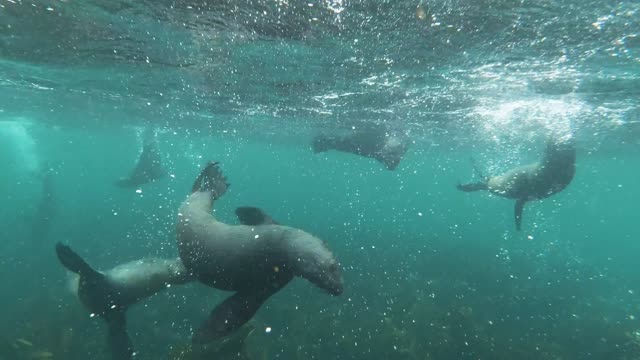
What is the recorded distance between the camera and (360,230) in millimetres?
29297

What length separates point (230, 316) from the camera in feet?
15.5

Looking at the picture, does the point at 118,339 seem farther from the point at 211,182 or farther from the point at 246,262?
the point at 246,262

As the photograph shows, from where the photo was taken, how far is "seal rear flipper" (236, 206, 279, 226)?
5523mm

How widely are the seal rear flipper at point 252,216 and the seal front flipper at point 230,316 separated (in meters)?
0.98

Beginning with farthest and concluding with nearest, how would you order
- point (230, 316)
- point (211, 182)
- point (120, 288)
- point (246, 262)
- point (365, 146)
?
point (365, 146) → point (120, 288) → point (211, 182) → point (246, 262) → point (230, 316)

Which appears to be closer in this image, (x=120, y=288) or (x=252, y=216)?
(x=252, y=216)

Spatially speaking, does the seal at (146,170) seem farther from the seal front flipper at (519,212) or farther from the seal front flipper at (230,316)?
the seal front flipper at (230,316)

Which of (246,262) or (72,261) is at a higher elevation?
(246,262)

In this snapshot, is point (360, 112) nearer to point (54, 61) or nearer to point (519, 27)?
point (519, 27)

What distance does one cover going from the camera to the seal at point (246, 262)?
4523mm

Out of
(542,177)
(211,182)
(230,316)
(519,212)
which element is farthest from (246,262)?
(519,212)

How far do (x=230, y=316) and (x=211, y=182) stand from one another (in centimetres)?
359

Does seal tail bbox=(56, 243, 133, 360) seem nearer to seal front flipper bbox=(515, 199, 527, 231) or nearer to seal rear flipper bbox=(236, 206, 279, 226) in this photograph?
seal rear flipper bbox=(236, 206, 279, 226)

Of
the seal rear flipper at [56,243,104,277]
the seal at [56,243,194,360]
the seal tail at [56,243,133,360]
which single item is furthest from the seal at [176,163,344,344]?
the seal tail at [56,243,133,360]
